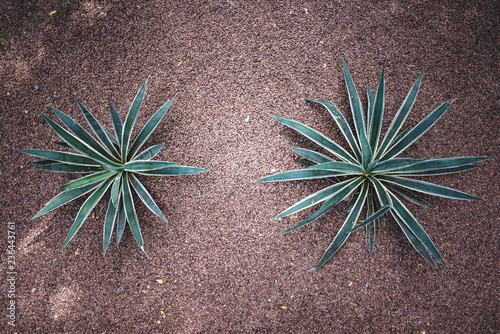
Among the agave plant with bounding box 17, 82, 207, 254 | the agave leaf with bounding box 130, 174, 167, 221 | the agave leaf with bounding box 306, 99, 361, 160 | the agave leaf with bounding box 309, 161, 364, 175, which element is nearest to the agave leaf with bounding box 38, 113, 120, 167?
the agave plant with bounding box 17, 82, 207, 254

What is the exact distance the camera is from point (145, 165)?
62.1 inches

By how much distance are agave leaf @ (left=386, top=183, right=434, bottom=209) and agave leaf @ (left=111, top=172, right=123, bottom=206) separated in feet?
5.11

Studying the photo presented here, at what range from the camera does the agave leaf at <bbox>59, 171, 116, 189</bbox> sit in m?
1.46

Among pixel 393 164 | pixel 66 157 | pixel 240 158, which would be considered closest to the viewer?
pixel 393 164

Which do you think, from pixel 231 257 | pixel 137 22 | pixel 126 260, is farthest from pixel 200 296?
pixel 137 22

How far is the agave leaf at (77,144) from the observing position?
1470mm

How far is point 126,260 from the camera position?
1843mm

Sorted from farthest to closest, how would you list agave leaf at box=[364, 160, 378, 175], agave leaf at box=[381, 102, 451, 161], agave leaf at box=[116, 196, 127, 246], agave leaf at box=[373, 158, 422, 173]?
agave leaf at box=[116, 196, 127, 246] → agave leaf at box=[381, 102, 451, 161] → agave leaf at box=[364, 160, 378, 175] → agave leaf at box=[373, 158, 422, 173]

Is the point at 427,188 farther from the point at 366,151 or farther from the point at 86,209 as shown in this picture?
the point at 86,209

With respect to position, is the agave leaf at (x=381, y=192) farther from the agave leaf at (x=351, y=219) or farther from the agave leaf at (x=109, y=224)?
the agave leaf at (x=109, y=224)

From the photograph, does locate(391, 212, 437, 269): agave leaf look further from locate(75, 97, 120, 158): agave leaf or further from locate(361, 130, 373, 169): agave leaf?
locate(75, 97, 120, 158): agave leaf

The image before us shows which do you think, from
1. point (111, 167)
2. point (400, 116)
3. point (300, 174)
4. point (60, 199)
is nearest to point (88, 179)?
point (111, 167)

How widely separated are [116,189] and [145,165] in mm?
198

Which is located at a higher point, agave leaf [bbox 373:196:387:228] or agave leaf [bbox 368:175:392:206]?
agave leaf [bbox 368:175:392:206]
